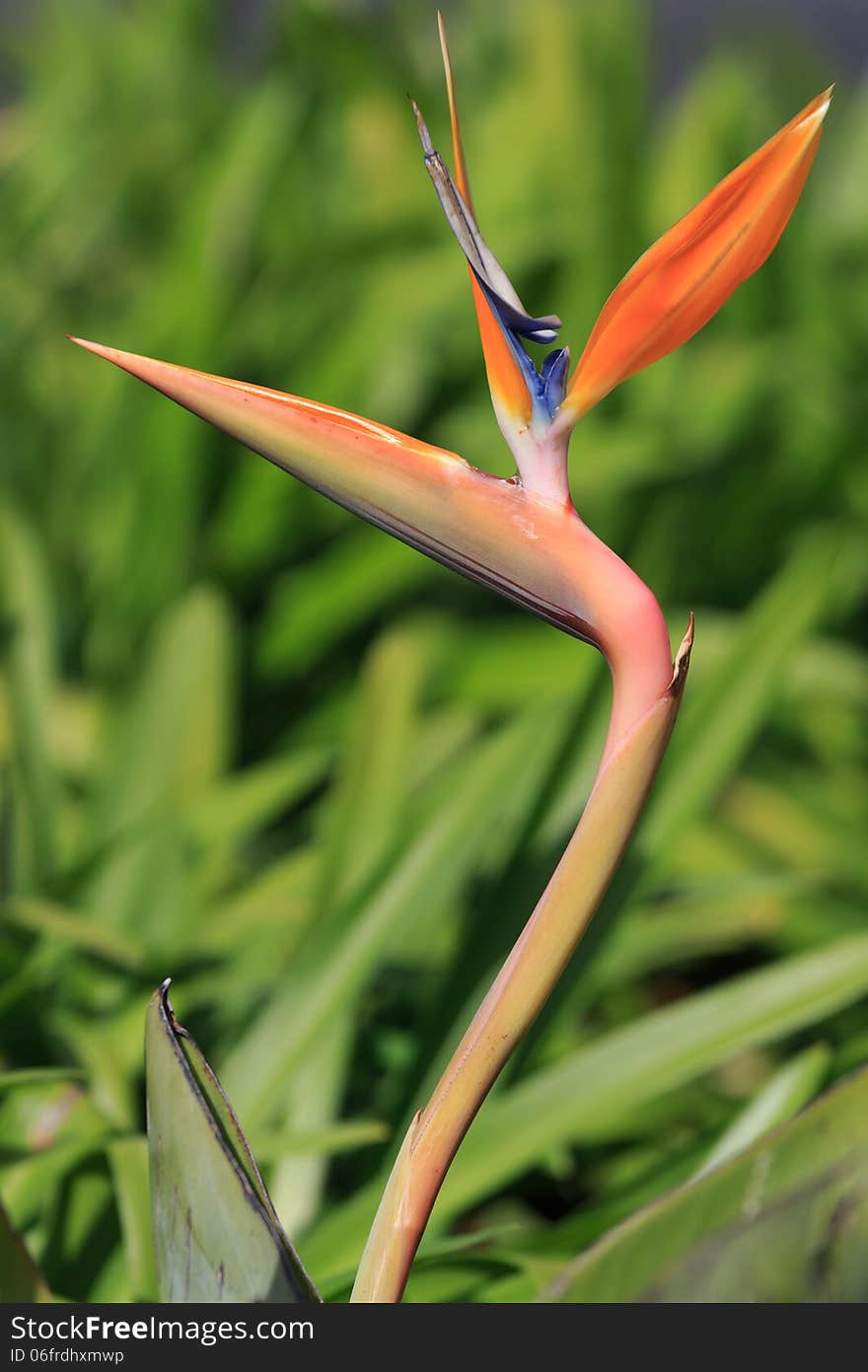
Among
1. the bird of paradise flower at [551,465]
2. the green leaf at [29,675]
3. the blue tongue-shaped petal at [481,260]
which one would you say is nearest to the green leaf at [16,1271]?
the bird of paradise flower at [551,465]

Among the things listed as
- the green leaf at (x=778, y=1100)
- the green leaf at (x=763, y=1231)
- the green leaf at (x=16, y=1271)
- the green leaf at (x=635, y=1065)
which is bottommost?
the green leaf at (x=763, y=1231)

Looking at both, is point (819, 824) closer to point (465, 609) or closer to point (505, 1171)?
point (465, 609)

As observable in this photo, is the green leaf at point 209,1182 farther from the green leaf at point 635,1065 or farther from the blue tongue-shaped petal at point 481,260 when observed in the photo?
the green leaf at point 635,1065

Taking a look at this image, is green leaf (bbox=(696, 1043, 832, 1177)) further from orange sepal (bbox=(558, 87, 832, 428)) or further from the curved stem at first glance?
orange sepal (bbox=(558, 87, 832, 428))

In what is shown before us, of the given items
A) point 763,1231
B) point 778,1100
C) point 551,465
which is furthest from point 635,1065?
point 551,465

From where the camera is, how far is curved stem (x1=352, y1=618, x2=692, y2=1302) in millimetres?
258

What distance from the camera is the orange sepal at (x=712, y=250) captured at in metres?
0.24

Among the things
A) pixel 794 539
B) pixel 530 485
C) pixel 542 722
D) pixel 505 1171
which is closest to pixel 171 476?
pixel 542 722

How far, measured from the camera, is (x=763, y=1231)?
307 millimetres

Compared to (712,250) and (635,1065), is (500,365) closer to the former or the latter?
(712,250)

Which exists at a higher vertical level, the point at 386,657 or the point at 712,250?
the point at 386,657

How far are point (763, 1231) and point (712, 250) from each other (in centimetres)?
23

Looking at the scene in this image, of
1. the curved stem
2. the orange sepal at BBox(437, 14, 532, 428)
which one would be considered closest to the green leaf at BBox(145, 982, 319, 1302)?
the curved stem

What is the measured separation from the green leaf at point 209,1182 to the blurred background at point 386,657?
0.64 feet
